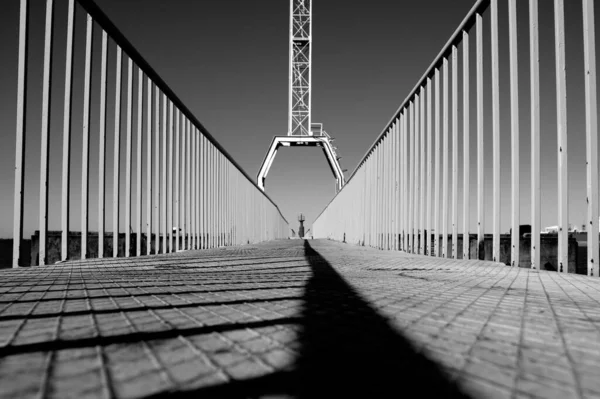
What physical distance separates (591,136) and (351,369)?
2.31m

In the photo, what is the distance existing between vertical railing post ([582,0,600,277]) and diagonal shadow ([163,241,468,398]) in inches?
69.7

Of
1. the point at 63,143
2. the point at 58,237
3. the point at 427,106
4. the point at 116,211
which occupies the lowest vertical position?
the point at 58,237

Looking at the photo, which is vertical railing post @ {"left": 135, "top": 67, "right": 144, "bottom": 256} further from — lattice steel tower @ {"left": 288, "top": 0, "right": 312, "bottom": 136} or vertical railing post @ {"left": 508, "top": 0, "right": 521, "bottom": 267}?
lattice steel tower @ {"left": 288, "top": 0, "right": 312, "bottom": 136}

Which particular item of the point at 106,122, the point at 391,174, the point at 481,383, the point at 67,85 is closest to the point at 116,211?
the point at 106,122

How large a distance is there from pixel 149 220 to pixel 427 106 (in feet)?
11.3

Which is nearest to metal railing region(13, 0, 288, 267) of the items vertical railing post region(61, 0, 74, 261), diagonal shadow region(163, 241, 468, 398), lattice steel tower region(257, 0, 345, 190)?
vertical railing post region(61, 0, 74, 261)

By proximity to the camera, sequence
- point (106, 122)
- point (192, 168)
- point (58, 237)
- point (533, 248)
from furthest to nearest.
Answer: point (192, 168) → point (58, 237) → point (106, 122) → point (533, 248)

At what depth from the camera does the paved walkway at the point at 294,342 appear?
70 cm

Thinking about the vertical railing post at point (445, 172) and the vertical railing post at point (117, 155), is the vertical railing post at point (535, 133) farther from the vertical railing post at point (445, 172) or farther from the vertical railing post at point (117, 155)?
the vertical railing post at point (117, 155)

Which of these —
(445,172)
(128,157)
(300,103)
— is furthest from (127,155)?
(300,103)

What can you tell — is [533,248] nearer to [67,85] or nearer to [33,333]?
[33,333]

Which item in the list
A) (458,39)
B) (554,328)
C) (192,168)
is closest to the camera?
(554,328)

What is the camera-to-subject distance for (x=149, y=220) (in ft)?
14.7

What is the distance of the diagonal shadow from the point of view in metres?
0.67
